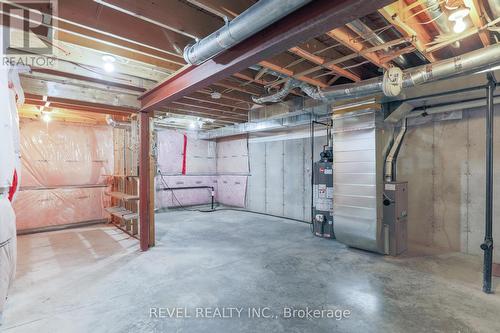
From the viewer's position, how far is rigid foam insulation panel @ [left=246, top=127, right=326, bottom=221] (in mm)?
5527

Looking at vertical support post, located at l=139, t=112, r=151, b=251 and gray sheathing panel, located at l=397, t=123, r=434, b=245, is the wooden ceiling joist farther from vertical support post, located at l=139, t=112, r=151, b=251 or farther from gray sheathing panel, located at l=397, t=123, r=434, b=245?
vertical support post, located at l=139, t=112, r=151, b=251

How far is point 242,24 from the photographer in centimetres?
154

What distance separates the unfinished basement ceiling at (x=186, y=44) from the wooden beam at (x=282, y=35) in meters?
0.24

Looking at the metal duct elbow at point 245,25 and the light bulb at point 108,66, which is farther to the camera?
the light bulb at point 108,66

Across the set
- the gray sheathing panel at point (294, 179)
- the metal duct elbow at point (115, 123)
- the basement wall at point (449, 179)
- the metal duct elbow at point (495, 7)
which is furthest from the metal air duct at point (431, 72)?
the metal duct elbow at point (115, 123)

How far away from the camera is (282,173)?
241 inches

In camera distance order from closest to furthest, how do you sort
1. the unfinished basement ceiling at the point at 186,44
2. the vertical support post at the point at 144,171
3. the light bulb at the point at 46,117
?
the unfinished basement ceiling at the point at 186,44 → the vertical support post at the point at 144,171 → the light bulb at the point at 46,117

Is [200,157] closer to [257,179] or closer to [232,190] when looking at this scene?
[232,190]

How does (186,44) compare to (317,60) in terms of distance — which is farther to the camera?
(317,60)

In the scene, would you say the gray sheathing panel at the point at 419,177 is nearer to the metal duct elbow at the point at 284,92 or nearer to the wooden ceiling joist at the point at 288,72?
the wooden ceiling joist at the point at 288,72

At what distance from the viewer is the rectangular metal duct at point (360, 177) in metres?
3.35

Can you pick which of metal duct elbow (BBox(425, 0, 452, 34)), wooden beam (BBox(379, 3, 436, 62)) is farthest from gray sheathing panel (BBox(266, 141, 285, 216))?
metal duct elbow (BBox(425, 0, 452, 34))

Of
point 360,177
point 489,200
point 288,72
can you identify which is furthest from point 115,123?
point 489,200

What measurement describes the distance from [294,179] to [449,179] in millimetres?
2943
